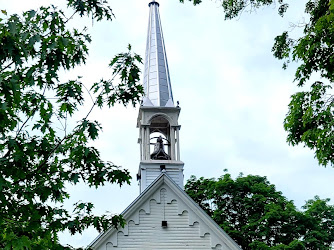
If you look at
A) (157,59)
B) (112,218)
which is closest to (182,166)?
(157,59)

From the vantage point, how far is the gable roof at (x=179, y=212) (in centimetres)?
1366

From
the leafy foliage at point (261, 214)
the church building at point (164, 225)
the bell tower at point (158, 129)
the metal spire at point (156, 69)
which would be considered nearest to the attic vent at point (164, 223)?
the church building at point (164, 225)

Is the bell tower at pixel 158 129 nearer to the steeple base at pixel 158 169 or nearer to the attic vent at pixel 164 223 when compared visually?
the steeple base at pixel 158 169

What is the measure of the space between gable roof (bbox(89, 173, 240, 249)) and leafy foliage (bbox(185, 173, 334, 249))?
11.8 meters

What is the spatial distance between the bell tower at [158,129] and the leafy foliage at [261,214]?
370 inches

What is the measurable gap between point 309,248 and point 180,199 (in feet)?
49.6

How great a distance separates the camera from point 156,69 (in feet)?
72.6

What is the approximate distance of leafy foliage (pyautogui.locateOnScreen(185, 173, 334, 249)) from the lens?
26816mm

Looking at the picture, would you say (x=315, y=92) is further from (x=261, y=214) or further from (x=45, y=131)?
(x=261, y=214)

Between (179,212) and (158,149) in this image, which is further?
(158,149)

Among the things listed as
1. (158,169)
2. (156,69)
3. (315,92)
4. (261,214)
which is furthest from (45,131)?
(261,214)

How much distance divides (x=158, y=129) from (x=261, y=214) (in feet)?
38.8

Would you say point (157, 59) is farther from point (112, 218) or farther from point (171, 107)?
point (112, 218)

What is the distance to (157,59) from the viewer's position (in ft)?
74.5
